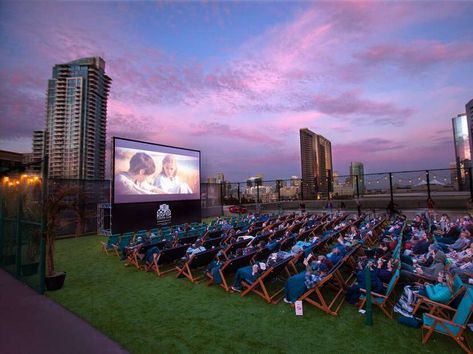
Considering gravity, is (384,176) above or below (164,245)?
above

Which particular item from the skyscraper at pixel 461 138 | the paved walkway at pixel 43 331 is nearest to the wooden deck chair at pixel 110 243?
the paved walkway at pixel 43 331

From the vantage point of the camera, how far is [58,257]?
373 inches

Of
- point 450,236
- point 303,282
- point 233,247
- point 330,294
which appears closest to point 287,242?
point 233,247

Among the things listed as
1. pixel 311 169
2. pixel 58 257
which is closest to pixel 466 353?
pixel 58 257

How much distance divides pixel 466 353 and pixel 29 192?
10.5 metres

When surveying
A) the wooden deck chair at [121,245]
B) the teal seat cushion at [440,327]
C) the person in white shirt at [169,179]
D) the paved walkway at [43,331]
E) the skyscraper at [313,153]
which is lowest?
the paved walkway at [43,331]

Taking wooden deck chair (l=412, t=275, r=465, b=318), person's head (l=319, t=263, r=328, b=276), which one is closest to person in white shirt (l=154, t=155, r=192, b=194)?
person's head (l=319, t=263, r=328, b=276)

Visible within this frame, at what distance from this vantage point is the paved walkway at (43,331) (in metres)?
3.57

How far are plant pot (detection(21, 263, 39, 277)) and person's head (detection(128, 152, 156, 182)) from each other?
328 inches

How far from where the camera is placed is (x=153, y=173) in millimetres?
15875

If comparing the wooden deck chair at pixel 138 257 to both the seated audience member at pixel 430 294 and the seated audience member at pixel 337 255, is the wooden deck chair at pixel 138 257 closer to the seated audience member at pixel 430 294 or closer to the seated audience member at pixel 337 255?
the seated audience member at pixel 337 255

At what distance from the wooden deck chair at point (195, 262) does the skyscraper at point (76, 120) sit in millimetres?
82397

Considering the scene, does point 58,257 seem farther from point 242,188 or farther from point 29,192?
point 242,188

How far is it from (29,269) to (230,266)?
213 inches
